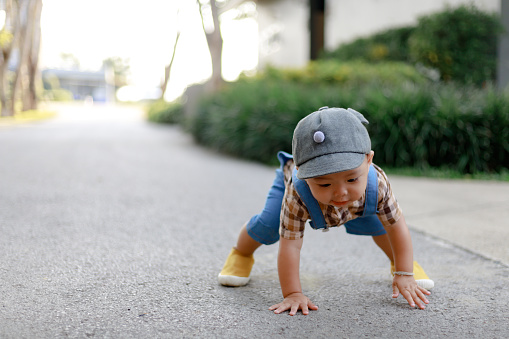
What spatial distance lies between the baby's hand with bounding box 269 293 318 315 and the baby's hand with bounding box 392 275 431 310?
0.36 meters

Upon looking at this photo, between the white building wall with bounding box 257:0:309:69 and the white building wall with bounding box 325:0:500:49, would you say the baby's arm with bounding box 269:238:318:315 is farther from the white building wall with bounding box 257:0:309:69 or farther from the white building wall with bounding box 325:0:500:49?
the white building wall with bounding box 257:0:309:69

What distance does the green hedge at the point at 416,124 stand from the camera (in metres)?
5.94

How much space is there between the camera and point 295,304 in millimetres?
1957

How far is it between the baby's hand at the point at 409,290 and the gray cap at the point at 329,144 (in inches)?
24.2

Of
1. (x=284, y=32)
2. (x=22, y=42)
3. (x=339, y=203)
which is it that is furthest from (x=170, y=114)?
(x=339, y=203)

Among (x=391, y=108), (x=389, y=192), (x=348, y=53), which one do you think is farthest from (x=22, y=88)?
(x=389, y=192)

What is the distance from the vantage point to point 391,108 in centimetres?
618

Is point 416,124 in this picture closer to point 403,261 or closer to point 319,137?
point 403,261

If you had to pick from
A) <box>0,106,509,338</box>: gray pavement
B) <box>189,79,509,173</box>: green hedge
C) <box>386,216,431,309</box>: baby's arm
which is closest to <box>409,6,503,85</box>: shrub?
<box>189,79,509,173</box>: green hedge

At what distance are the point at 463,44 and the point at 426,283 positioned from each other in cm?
952

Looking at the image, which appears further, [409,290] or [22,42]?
[22,42]

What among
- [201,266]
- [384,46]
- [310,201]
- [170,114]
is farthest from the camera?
[170,114]

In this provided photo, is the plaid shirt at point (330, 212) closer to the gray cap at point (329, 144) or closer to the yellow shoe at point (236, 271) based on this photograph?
the gray cap at point (329, 144)

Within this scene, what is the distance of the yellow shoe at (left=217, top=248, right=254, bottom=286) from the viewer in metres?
2.26
